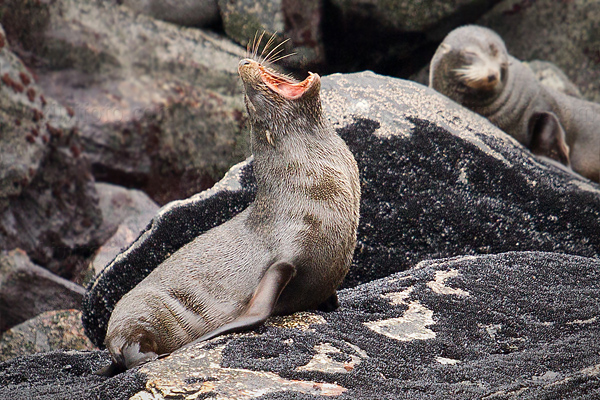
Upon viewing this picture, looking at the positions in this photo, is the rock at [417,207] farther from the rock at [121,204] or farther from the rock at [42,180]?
the rock at [42,180]

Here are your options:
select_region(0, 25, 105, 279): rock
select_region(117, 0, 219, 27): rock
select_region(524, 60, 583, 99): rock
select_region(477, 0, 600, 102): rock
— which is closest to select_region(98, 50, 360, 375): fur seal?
select_region(0, 25, 105, 279): rock

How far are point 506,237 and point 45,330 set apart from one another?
3286 mm

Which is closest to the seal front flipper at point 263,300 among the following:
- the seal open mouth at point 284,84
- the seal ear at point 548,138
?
the seal open mouth at point 284,84

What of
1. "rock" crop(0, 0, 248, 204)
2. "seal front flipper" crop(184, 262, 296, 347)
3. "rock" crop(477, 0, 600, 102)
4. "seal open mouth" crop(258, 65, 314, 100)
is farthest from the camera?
"rock" crop(477, 0, 600, 102)

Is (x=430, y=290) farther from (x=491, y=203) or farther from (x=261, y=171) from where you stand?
(x=491, y=203)

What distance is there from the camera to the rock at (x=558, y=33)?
7648 millimetres

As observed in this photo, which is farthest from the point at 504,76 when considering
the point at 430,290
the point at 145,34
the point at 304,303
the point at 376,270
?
the point at 145,34

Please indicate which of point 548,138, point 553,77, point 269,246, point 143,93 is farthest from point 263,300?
point 553,77

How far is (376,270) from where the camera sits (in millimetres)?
4047

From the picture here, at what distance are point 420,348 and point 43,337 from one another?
3068mm

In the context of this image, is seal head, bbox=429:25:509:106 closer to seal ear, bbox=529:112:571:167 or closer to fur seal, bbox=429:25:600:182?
fur seal, bbox=429:25:600:182

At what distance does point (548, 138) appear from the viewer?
18.4ft

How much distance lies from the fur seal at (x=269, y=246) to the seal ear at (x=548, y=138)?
3.10 m

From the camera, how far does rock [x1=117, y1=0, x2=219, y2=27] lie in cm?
774
